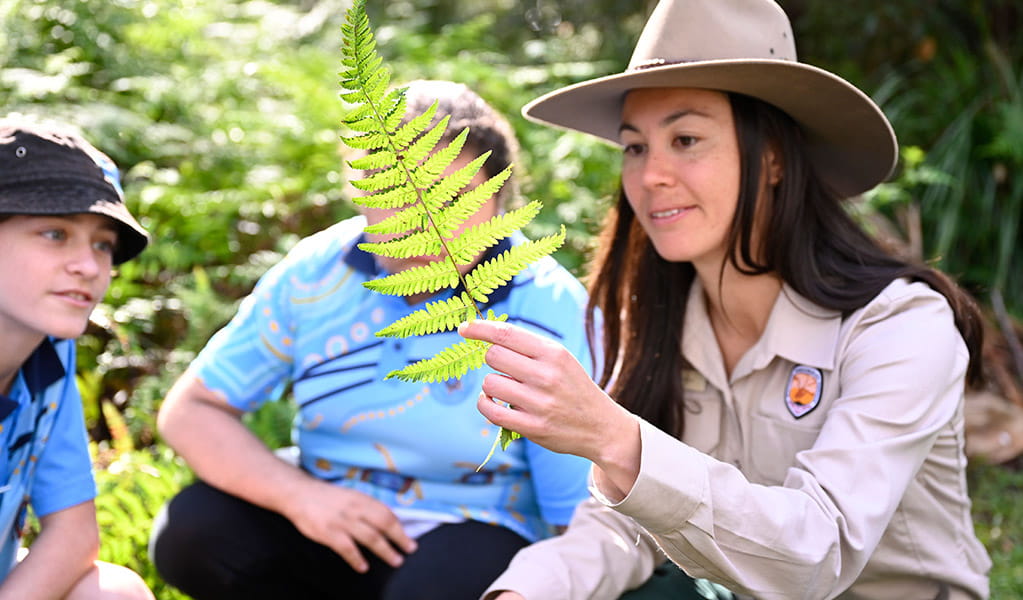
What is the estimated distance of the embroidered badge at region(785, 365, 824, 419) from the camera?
196cm

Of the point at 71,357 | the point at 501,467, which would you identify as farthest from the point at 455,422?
the point at 71,357

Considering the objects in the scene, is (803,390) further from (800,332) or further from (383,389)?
(383,389)

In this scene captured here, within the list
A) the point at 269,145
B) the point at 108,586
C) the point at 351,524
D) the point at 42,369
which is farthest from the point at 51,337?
the point at 269,145

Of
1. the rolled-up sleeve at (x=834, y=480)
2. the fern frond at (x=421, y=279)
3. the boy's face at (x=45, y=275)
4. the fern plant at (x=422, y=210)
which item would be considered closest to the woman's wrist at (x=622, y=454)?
the rolled-up sleeve at (x=834, y=480)

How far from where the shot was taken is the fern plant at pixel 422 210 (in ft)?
3.66

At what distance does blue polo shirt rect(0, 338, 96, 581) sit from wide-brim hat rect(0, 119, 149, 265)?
400mm

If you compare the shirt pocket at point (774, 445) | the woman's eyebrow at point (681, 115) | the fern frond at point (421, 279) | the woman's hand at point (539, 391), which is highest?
the woman's eyebrow at point (681, 115)

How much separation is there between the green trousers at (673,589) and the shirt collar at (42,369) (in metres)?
1.40

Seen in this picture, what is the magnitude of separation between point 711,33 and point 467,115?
63 centimetres

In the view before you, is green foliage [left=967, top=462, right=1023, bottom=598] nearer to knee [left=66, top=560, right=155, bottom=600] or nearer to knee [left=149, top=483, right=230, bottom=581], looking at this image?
knee [left=149, top=483, right=230, bottom=581]

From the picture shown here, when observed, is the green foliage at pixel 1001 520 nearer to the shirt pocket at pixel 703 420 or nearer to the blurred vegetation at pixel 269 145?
the blurred vegetation at pixel 269 145

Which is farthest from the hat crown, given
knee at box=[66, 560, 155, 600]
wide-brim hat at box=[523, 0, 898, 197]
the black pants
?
knee at box=[66, 560, 155, 600]

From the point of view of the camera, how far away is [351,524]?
2.33 meters

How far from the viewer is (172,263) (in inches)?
159
